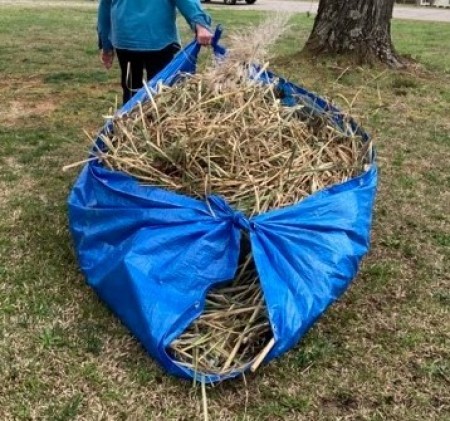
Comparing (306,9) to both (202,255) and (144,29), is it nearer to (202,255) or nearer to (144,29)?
(144,29)

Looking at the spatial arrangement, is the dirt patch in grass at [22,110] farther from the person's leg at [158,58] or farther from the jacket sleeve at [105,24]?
the person's leg at [158,58]

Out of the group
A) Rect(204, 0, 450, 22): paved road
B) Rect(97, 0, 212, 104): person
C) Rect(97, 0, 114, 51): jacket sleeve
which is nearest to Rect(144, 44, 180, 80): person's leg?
Rect(97, 0, 212, 104): person

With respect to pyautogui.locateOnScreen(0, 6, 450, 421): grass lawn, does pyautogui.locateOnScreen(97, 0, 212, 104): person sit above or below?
above

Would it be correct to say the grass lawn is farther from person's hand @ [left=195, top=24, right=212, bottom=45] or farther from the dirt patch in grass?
person's hand @ [left=195, top=24, right=212, bottom=45]

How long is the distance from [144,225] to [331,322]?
818 mm

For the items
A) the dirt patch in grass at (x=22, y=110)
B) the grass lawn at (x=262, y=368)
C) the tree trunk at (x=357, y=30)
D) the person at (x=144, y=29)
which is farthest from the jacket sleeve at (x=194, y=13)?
the tree trunk at (x=357, y=30)

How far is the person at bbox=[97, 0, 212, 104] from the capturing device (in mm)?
3385

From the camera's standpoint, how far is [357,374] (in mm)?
2314

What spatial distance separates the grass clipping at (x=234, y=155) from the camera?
231cm

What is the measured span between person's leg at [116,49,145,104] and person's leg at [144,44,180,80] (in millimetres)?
39

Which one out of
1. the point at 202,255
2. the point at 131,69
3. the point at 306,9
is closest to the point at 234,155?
the point at 202,255

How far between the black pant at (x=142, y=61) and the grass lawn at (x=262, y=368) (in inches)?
26.1

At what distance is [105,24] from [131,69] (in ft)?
0.98

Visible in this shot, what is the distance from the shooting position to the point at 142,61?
3713 mm
